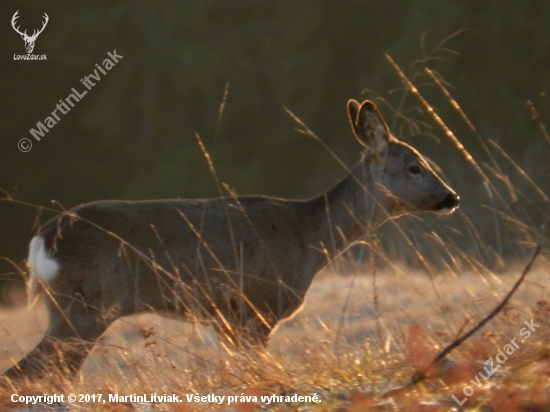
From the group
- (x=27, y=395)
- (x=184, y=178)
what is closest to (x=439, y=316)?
(x=27, y=395)

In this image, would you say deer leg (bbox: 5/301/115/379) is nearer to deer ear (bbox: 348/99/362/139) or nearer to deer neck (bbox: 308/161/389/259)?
deer neck (bbox: 308/161/389/259)

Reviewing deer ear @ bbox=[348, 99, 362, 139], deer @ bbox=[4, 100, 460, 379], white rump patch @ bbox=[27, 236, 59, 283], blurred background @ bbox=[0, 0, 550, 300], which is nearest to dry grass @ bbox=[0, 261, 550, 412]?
deer @ bbox=[4, 100, 460, 379]

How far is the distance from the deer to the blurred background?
12.9m

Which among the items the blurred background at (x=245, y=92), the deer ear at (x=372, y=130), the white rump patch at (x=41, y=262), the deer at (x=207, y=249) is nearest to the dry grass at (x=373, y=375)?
the deer at (x=207, y=249)

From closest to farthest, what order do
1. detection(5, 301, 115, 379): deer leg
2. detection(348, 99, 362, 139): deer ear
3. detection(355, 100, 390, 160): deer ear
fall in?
1. detection(5, 301, 115, 379): deer leg
2. detection(355, 100, 390, 160): deer ear
3. detection(348, 99, 362, 139): deer ear

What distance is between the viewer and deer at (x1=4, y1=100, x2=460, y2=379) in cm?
550

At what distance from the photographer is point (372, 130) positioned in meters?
6.29

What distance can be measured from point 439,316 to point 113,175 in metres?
17.2

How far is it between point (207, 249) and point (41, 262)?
106 cm

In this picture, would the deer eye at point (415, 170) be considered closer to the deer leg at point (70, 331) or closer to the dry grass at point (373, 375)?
the dry grass at point (373, 375)

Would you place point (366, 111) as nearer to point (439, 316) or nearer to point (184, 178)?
point (439, 316)

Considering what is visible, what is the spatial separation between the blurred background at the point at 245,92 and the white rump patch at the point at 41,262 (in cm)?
1335

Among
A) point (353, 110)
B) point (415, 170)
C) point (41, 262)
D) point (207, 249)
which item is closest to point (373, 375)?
point (207, 249)

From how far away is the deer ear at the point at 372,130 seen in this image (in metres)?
6.12
